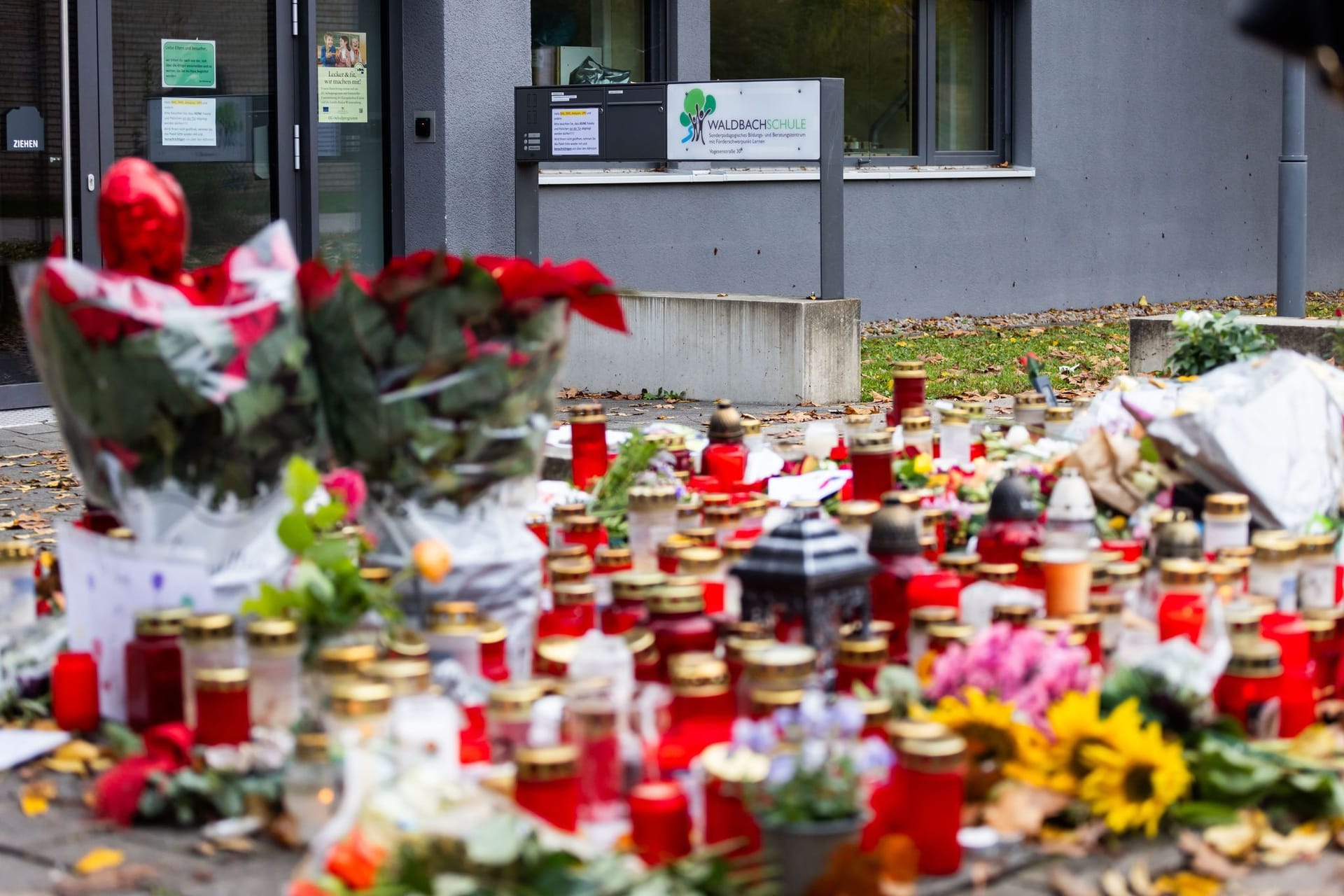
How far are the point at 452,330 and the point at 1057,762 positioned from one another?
143 centimetres

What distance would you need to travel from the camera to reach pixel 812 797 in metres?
2.70

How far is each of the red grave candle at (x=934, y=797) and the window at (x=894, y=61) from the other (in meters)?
11.9

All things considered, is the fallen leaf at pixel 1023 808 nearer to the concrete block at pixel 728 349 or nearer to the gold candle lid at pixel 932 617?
the gold candle lid at pixel 932 617

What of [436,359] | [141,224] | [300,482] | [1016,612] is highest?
[141,224]

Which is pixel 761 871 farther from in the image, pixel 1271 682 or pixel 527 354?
pixel 527 354

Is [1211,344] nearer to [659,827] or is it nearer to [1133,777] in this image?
[1133,777]

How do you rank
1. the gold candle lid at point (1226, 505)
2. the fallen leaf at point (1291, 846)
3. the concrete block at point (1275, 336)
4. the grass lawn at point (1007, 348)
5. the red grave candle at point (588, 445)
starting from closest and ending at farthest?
the fallen leaf at point (1291, 846) → the gold candle lid at point (1226, 505) → the red grave candle at point (588, 445) → the concrete block at point (1275, 336) → the grass lawn at point (1007, 348)

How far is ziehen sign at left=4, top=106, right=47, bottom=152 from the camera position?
9.59 metres

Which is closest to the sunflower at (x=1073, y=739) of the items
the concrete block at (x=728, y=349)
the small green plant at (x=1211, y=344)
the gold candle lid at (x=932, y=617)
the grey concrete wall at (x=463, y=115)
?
the gold candle lid at (x=932, y=617)

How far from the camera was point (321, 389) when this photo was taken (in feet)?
12.5

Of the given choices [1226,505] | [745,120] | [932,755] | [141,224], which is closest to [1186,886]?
[932,755]

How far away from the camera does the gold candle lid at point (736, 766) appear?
279cm

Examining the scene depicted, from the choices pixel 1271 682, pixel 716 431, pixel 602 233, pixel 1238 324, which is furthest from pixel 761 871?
pixel 602 233

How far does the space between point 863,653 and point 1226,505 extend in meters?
1.32
